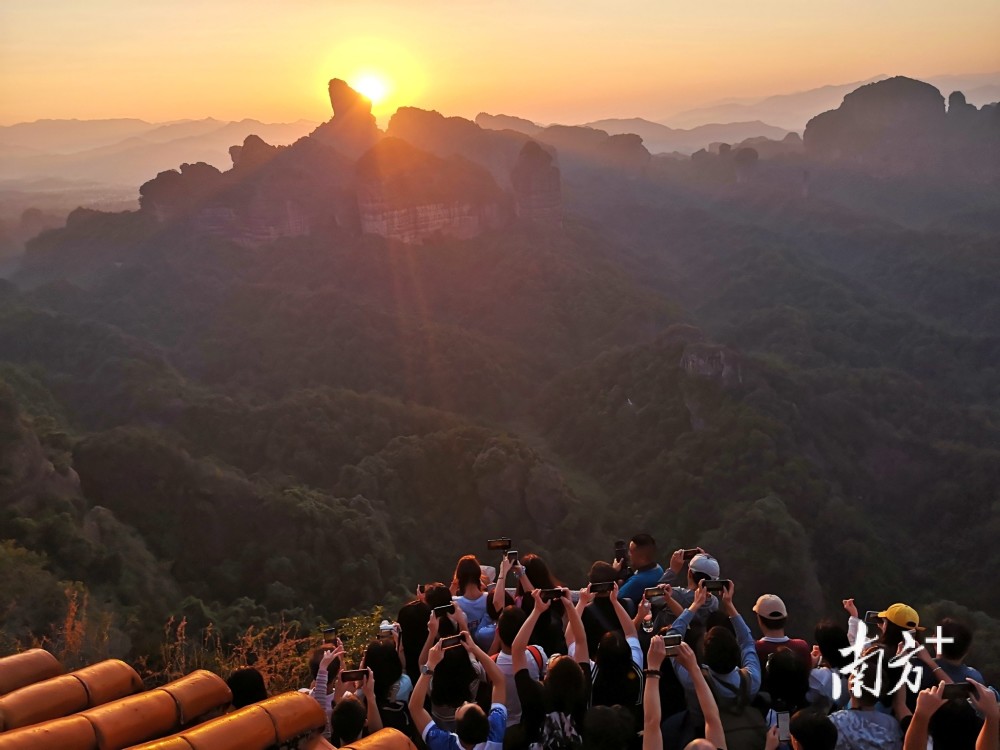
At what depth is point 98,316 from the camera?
198 feet

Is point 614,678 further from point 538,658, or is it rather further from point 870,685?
point 870,685

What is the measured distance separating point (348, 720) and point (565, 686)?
1771 millimetres

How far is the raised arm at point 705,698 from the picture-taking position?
21.2 feet

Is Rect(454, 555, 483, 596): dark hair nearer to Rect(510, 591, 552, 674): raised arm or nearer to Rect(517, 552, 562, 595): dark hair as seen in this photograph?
Rect(517, 552, 562, 595): dark hair

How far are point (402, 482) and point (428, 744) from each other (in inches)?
1115

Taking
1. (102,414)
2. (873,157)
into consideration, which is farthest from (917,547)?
(873,157)

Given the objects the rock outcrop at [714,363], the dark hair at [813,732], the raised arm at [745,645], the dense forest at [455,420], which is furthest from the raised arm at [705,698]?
the rock outcrop at [714,363]

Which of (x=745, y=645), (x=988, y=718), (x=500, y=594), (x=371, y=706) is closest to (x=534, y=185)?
(x=500, y=594)

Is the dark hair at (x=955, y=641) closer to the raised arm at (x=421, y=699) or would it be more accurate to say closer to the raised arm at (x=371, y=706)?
the raised arm at (x=421, y=699)

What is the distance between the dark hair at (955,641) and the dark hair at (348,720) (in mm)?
5473

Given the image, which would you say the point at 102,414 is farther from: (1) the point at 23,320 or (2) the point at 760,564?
(2) the point at 760,564

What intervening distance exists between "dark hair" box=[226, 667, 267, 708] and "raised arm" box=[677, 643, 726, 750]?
12.4 feet

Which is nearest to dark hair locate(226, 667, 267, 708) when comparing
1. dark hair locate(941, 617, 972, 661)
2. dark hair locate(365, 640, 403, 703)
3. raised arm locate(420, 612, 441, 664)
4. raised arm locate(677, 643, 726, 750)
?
dark hair locate(365, 640, 403, 703)

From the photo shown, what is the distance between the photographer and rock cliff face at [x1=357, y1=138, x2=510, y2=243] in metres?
70.9
